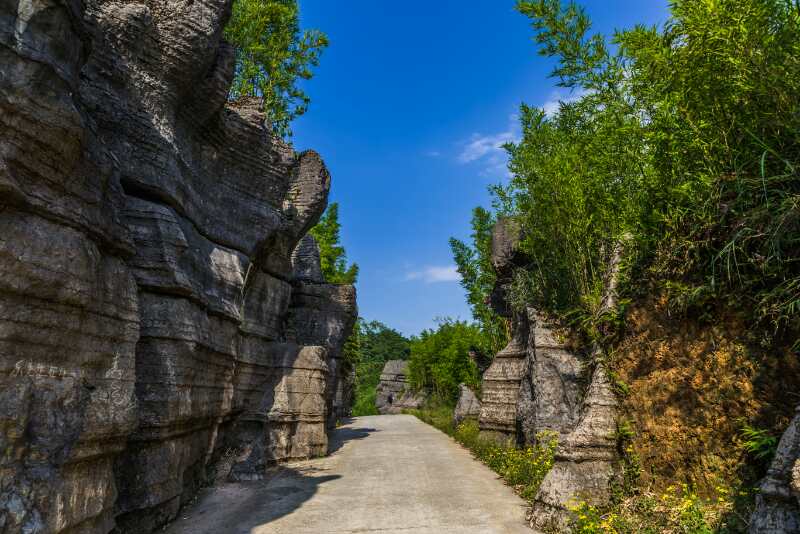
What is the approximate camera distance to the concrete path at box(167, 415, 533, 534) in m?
4.89

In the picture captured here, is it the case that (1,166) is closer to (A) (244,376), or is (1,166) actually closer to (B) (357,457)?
(A) (244,376)

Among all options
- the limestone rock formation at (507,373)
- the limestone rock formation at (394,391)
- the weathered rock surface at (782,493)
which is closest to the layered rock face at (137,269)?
the limestone rock formation at (507,373)

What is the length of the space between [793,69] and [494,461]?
691 centimetres

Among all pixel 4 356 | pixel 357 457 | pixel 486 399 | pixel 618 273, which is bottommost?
pixel 357 457

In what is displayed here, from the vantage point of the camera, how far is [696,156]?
4.50 meters

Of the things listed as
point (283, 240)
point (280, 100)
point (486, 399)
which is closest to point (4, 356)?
point (283, 240)

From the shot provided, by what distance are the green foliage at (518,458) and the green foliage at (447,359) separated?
19.6 ft

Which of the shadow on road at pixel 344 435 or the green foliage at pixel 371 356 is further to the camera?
the green foliage at pixel 371 356

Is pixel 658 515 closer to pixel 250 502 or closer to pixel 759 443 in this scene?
pixel 759 443

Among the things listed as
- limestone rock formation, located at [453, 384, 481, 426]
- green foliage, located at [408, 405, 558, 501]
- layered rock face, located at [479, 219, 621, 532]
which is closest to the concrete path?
green foliage, located at [408, 405, 558, 501]

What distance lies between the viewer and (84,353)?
3.46m

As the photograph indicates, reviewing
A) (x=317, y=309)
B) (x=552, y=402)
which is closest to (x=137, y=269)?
(x=552, y=402)

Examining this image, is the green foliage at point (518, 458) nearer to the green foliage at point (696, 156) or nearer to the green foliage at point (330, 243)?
the green foliage at point (696, 156)

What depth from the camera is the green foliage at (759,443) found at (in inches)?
143
